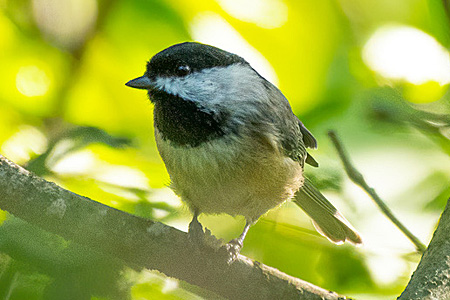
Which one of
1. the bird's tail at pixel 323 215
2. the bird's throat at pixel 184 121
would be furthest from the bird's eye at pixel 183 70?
the bird's tail at pixel 323 215

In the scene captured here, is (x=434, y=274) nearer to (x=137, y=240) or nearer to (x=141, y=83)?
(x=137, y=240)

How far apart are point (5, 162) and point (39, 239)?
953 mm

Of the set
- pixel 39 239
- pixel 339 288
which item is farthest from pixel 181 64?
pixel 39 239

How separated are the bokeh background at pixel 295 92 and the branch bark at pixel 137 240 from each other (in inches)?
3.8

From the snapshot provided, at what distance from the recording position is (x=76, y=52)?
2.59m

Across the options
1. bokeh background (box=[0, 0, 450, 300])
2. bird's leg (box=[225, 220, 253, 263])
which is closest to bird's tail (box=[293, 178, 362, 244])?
bokeh background (box=[0, 0, 450, 300])

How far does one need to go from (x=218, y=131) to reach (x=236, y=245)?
1.91 ft

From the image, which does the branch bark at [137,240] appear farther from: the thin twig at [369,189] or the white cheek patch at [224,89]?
the white cheek patch at [224,89]

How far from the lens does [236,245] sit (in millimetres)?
2537

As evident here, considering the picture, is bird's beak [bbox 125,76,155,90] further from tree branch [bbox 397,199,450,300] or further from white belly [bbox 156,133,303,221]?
tree branch [bbox 397,199,450,300]

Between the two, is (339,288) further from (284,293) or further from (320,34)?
(320,34)

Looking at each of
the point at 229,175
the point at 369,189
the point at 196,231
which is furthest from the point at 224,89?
the point at 369,189

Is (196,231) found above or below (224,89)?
below

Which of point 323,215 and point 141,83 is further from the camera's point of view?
point 323,215
